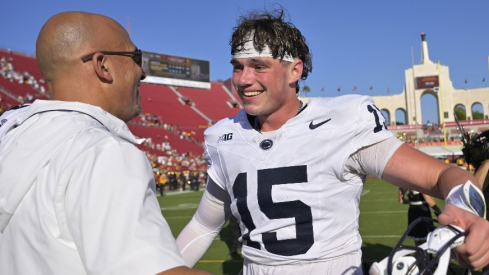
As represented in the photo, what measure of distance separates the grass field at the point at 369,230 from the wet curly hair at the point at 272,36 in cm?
276

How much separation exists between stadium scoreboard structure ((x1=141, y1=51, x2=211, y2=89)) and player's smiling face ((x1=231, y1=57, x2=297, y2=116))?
42714 mm

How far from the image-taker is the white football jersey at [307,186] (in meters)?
2.05

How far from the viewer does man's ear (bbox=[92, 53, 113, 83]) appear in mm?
1465

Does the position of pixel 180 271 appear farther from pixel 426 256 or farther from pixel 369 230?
pixel 369 230

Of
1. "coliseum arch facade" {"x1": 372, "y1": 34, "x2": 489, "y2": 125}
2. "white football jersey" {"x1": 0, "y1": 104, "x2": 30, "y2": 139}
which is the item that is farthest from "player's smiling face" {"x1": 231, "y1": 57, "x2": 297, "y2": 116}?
"coliseum arch facade" {"x1": 372, "y1": 34, "x2": 489, "y2": 125}

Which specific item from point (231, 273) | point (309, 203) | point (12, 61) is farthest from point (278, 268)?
point (12, 61)

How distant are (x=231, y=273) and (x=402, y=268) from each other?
588 cm

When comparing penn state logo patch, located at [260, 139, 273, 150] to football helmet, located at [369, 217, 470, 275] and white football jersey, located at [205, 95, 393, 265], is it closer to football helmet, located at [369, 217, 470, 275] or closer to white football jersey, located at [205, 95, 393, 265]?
white football jersey, located at [205, 95, 393, 265]

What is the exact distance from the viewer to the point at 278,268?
2074mm

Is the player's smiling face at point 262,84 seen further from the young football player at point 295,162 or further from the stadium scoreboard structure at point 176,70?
the stadium scoreboard structure at point 176,70

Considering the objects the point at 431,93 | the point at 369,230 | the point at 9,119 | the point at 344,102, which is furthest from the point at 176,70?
the point at 344,102

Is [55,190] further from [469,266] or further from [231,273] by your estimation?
[231,273]

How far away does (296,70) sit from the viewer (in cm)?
238

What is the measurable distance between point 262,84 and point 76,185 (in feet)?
4.12
